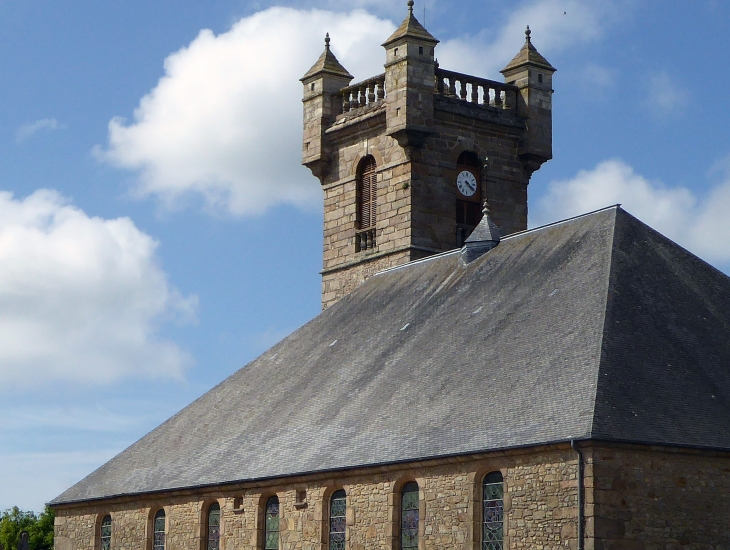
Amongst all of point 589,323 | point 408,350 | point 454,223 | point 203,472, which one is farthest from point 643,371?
point 454,223

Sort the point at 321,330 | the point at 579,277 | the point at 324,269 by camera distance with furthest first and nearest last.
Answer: the point at 324,269, the point at 321,330, the point at 579,277

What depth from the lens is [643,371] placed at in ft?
79.2

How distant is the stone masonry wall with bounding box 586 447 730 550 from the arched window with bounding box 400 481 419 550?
4.15 metres

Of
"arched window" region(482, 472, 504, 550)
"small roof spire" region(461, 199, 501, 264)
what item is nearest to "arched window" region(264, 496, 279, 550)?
"arched window" region(482, 472, 504, 550)

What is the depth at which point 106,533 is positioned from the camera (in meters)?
34.1

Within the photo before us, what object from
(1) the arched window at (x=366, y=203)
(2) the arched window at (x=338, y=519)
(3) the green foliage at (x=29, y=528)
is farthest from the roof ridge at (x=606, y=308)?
(3) the green foliage at (x=29, y=528)

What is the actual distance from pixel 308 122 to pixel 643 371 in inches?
707

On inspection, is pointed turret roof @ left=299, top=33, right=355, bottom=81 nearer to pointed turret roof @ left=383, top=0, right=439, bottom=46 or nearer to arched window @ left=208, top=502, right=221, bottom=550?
pointed turret roof @ left=383, top=0, right=439, bottom=46

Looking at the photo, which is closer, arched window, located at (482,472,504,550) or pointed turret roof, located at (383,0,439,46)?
arched window, located at (482,472,504,550)

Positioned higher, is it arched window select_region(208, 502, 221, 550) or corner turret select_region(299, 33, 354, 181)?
corner turret select_region(299, 33, 354, 181)

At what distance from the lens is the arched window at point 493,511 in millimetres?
23984

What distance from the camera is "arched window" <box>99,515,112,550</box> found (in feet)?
111

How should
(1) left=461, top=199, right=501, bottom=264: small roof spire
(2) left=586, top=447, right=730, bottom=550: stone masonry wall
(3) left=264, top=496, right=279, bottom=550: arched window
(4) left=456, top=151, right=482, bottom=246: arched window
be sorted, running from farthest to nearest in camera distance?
1. (4) left=456, top=151, right=482, bottom=246: arched window
2. (1) left=461, top=199, right=501, bottom=264: small roof spire
3. (3) left=264, top=496, right=279, bottom=550: arched window
4. (2) left=586, top=447, right=730, bottom=550: stone masonry wall

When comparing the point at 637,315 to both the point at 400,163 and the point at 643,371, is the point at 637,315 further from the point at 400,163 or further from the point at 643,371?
the point at 400,163
